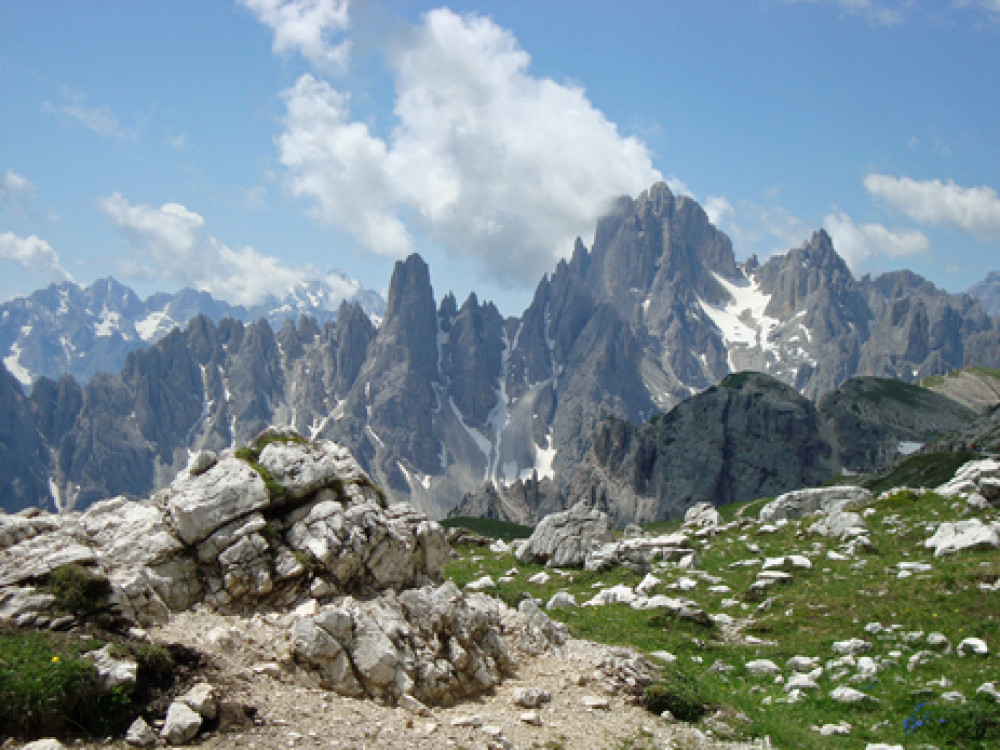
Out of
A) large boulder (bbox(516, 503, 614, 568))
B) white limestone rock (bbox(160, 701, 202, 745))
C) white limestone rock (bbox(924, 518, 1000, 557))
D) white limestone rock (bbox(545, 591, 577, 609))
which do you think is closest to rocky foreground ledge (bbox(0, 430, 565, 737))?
white limestone rock (bbox(160, 701, 202, 745))

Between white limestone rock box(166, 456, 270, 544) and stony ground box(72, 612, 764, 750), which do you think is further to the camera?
white limestone rock box(166, 456, 270, 544)

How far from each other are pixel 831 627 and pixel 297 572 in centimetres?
1685

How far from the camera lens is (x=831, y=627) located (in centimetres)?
2138

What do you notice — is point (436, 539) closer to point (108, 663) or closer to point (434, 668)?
point (434, 668)

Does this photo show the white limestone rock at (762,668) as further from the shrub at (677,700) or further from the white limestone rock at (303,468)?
the white limestone rock at (303,468)

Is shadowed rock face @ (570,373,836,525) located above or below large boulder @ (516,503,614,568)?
above

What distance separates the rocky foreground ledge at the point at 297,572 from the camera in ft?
47.8

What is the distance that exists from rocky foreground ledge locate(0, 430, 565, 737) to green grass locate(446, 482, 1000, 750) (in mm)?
4644

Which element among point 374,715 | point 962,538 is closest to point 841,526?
point 962,538

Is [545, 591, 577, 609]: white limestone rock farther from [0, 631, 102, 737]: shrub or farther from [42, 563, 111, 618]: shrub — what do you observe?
[0, 631, 102, 737]: shrub

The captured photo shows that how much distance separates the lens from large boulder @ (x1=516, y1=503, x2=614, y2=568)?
38438mm

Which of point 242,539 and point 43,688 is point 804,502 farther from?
point 43,688

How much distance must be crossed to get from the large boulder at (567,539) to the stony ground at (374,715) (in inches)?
833

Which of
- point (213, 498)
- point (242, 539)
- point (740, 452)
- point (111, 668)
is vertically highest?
point (740, 452)
